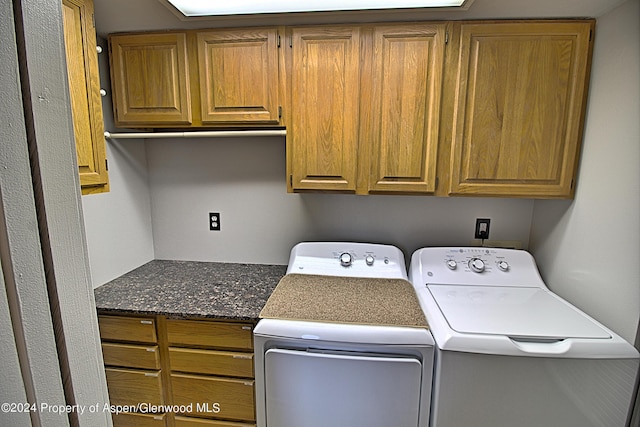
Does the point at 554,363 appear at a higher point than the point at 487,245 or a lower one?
lower

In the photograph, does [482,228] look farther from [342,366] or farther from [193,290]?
[193,290]

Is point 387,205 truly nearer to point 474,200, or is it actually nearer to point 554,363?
point 474,200

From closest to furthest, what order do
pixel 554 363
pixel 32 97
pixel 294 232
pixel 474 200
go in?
pixel 32 97
pixel 554 363
pixel 474 200
pixel 294 232

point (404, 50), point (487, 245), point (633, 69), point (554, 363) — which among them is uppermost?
point (404, 50)

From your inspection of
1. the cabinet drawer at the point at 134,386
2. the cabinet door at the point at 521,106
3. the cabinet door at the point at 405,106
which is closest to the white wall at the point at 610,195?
the cabinet door at the point at 521,106

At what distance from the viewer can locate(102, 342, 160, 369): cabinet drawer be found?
1368 millimetres

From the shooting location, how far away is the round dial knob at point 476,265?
4.98ft

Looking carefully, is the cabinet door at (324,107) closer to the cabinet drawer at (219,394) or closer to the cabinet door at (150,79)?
the cabinet door at (150,79)

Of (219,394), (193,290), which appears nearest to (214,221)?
(193,290)

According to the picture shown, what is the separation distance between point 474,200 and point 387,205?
51cm

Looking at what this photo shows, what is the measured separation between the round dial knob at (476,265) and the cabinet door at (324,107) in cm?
76

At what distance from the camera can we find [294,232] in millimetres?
1854

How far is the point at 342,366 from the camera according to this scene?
1.10 m

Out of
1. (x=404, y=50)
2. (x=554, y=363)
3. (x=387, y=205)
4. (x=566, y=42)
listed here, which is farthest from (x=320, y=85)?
(x=554, y=363)
